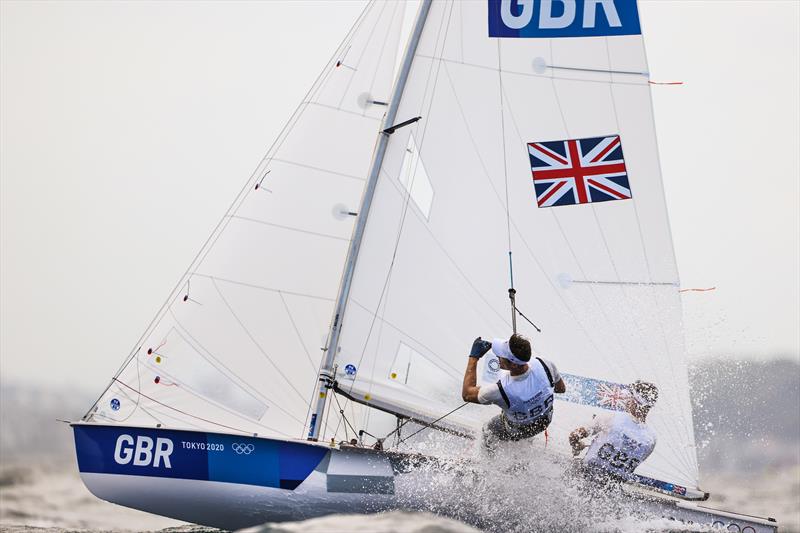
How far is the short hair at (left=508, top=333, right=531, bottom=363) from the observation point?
6.92 m

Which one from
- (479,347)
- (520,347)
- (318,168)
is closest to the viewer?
(520,347)

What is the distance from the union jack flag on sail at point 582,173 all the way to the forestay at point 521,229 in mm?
12

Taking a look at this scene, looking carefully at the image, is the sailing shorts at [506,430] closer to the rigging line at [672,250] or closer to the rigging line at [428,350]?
the rigging line at [428,350]

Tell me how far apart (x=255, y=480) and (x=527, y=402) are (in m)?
2.13

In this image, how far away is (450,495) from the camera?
7.75 metres

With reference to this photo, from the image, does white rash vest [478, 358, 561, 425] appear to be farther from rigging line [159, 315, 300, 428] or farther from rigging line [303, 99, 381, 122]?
rigging line [303, 99, 381, 122]

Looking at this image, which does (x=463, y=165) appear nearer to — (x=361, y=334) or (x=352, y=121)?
(x=352, y=121)

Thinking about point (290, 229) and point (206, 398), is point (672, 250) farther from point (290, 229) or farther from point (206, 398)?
point (206, 398)

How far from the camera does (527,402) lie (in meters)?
7.22

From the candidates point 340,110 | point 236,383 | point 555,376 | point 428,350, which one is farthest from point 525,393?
point 340,110

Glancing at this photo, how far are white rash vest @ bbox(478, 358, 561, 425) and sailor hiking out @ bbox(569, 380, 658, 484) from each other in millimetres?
669

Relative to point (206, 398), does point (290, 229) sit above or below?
above

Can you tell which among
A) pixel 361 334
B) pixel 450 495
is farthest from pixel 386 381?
pixel 450 495

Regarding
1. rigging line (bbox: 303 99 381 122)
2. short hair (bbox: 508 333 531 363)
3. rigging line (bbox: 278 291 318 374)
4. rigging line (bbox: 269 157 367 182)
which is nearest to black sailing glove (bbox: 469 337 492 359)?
short hair (bbox: 508 333 531 363)
